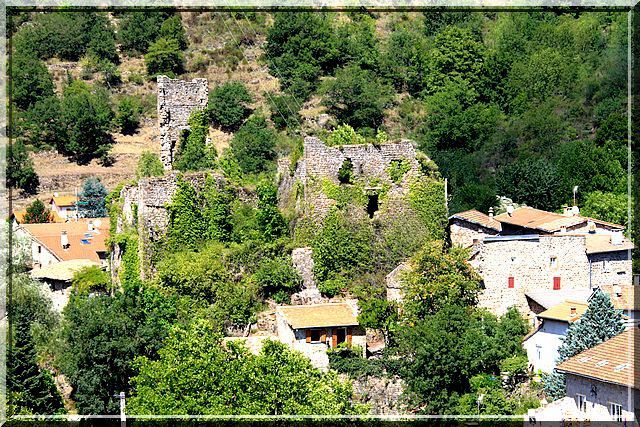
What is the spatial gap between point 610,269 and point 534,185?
834 centimetres

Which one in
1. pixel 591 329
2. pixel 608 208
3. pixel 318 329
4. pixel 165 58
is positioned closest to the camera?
pixel 591 329

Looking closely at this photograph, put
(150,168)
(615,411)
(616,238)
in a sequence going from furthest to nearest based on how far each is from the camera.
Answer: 1. (150,168)
2. (616,238)
3. (615,411)

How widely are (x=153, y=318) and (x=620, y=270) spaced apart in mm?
9152

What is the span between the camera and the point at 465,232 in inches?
1110

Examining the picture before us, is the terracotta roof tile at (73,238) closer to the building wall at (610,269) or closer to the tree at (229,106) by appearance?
the tree at (229,106)

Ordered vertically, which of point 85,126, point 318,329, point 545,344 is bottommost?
point 545,344

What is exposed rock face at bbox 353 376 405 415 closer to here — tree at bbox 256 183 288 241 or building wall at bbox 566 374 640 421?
building wall at bbox 566 374 640 421

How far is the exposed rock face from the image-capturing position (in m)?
22.2

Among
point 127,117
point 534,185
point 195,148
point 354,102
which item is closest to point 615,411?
point 195,148

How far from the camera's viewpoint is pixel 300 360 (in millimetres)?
20656

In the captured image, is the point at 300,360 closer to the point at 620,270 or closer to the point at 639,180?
the point at 620,270

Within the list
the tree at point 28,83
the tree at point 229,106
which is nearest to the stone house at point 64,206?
the tree at point 28,83

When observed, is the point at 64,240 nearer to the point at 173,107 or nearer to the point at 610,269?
the point at 173,107

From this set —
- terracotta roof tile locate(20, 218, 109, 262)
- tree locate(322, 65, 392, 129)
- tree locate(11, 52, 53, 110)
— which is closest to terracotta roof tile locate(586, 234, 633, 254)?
terracotta roof tile locate(20, 218, 109, 262)
